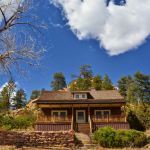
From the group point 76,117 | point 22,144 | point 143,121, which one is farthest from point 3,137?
point 143,121

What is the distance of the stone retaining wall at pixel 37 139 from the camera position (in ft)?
38.1

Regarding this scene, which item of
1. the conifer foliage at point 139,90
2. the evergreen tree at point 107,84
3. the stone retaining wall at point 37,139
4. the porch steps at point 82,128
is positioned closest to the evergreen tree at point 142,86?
the conifer foliage at point 139,90

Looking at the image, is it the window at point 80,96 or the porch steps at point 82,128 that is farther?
the window at point 80,96

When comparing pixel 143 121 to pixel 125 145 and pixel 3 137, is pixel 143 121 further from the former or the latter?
pixel 3 137

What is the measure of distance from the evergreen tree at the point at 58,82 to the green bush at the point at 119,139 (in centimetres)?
4081

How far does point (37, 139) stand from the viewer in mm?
11695

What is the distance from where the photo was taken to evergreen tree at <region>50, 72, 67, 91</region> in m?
52.8

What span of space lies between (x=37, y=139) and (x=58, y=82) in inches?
1687

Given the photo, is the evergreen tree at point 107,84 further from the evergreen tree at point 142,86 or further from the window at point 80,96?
the window at point 80,96

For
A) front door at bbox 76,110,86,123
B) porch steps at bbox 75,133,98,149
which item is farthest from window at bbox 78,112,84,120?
porch steps at bbox 75,133,98,149

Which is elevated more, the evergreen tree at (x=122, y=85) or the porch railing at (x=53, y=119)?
the evergreen tree at (x=122, y=85)

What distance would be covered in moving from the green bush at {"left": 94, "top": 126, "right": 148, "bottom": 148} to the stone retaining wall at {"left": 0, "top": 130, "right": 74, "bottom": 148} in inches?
101

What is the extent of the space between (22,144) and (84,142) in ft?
17.1

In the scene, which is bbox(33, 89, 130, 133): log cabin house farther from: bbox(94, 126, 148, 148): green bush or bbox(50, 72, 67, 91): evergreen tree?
bbox(50, 72, 67, 91): evergreen tree
